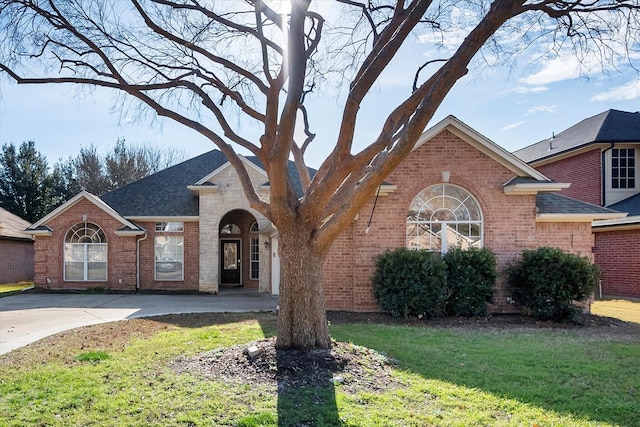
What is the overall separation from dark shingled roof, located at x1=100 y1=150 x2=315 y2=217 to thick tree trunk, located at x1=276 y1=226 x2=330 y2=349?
1093 centimetres

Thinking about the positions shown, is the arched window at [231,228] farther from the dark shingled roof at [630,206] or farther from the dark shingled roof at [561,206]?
the dark shingled roof at [630,206]

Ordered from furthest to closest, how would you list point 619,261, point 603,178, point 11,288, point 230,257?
point 230,257
point 11,288
point 603,178
point 619,261

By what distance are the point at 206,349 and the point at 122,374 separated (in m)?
1.60

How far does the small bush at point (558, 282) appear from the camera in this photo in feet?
36.1

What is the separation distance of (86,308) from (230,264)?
378 inches

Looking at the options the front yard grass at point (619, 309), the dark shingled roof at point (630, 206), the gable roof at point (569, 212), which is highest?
the dark shingled roof at point (630, 206)

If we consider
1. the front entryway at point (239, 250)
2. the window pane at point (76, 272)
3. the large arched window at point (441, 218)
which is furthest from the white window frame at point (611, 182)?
the window pane at point (76, 272)

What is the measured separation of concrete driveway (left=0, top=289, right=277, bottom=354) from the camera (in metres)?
9.85

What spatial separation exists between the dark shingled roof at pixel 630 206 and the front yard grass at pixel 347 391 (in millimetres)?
10606

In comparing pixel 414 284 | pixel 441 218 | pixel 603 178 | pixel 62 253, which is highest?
pixel 603 178

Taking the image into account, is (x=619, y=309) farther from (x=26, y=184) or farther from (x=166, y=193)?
(x=26, y=184)

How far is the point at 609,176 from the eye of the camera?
1948cm

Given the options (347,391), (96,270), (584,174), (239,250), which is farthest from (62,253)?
(584,174)

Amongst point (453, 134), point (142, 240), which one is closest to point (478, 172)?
point (453, 134)
